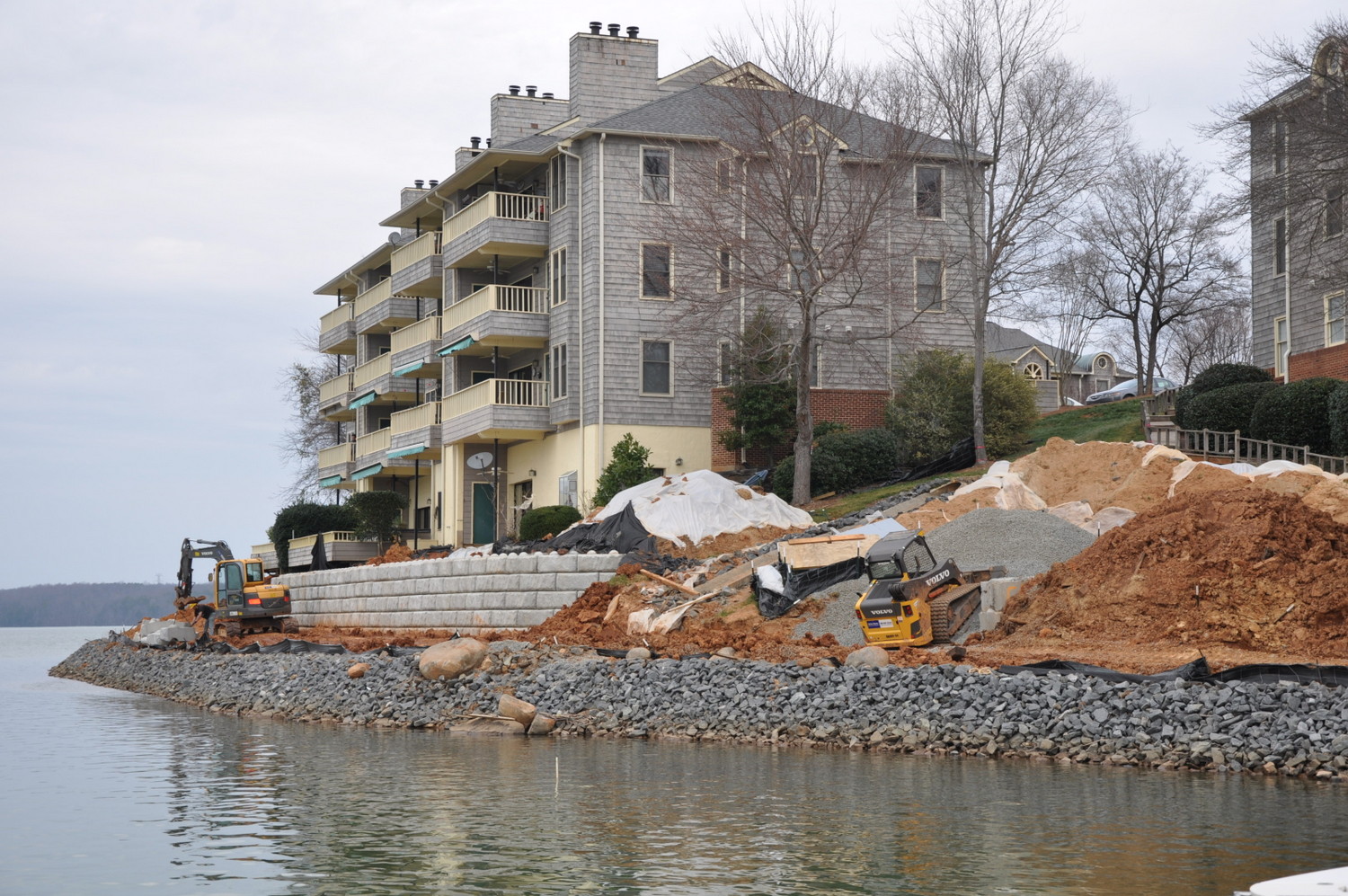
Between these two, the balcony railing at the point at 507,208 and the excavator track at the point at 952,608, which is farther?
the balcony railing at the point at 507,208

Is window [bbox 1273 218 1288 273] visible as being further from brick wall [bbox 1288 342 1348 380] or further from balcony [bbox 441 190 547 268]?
balcony [bbox 441 190 547 268]

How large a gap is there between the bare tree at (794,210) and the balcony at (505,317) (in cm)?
545

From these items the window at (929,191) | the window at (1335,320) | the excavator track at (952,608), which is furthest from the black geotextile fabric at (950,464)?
the excavator track at (952,608)

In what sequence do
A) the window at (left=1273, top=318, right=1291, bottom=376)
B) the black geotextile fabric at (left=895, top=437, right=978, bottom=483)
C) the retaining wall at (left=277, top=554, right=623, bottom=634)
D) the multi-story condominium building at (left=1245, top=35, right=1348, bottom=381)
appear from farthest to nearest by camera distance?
the window at (left=1273, top=318, right=1291, bottom=376) < the black geotextile fabric at (left=895, top=437, right=978, bottom=483) < the multi-story condominium building at (left=1245, top=35, right=1348, bottom=381) < the retaining wall at (left=277, top=554, right=623, bottom=634)

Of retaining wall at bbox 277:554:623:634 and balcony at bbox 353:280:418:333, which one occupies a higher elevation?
balcony at bbox 353:280:418:333

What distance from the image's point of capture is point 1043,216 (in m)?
39.8

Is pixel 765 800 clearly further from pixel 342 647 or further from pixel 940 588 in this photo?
pixel 342 647

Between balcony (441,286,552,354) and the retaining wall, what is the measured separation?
9.24 metres

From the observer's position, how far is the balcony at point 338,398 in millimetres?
61000

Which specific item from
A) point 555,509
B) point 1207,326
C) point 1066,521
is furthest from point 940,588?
point 1207,326

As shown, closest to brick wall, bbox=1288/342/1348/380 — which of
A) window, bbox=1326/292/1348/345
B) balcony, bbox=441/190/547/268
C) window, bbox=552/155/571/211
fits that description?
window, bbox=1326/292/1348/345

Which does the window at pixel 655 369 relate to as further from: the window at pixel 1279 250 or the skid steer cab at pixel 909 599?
the skid steer cab at pixel 909 599

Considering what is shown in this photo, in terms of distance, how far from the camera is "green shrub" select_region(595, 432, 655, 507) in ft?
122

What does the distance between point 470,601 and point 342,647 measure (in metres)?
2.78
